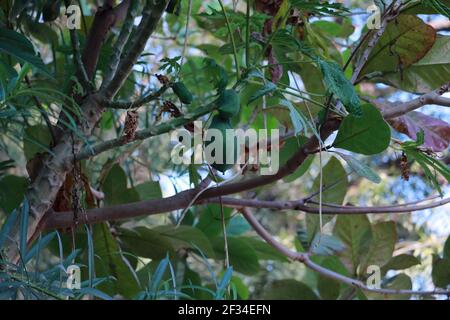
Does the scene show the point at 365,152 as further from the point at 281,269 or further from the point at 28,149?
the point at 281,269

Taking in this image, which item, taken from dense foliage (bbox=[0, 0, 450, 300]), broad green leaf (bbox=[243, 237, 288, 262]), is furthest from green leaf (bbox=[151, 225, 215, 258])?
broad green leaf (bbox=[243, 237, 288, 262])

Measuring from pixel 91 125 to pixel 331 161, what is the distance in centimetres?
32

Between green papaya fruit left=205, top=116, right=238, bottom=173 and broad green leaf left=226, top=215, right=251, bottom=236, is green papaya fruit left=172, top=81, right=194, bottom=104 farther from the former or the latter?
broad green leaf left=226, top=215, right=251, bottom=236

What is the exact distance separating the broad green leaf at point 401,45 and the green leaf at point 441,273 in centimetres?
27

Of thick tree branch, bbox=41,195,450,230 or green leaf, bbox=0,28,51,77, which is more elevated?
green leaf, bbox=0,28,51,77

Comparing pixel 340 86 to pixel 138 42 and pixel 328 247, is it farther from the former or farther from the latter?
pixel 328 247

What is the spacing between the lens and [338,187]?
79cm

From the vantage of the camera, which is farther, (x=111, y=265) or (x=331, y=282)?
(x=331, y=282)

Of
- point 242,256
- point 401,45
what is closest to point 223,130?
point 401,45

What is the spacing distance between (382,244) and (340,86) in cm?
43

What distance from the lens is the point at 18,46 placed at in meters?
0.56

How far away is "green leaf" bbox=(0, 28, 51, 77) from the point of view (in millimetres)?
554

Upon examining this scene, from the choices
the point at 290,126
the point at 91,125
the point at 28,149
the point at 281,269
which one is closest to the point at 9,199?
the point at 28,149

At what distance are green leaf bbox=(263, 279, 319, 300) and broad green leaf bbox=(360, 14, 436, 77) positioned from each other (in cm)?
36
